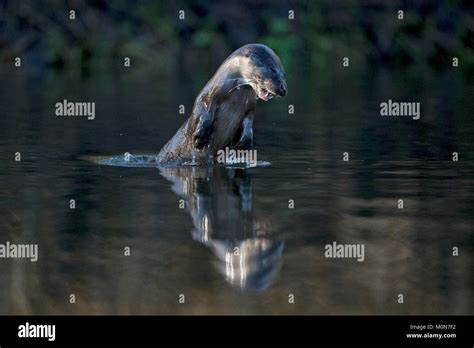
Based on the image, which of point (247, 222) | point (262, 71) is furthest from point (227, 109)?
point (247, 222)

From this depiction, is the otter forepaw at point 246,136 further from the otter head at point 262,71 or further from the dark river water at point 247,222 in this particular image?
the otter head at point 262,71

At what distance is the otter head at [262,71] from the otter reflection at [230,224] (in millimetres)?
967

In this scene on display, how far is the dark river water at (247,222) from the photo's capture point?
32.0 ft

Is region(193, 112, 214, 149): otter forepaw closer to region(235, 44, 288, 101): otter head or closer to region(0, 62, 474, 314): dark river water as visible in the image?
region(0, 62, 474, 314): dark river water

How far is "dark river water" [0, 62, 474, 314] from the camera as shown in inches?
384

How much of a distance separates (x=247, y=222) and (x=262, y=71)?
3222 millimetres

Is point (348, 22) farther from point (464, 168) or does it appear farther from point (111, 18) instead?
point (464, 168)

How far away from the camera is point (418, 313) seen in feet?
30.5

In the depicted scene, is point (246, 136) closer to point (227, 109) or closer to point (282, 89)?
point (227, 109)

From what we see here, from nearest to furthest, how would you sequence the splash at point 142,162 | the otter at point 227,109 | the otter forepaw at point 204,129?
the otter at point 227,109, the otter forepaw at point 204,129, the splash at point 142,162

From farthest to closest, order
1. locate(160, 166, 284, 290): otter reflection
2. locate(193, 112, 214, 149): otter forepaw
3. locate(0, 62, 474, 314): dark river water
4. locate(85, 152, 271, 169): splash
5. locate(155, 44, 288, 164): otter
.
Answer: locate(85, 152, 271, 169): splash < locate(193, 112, 214, 149): otter forepaw < locate(155, 44, 288, 164): otter < locate(160, 166, 284, 290): otter reflection < locate(0, 62, 474, 314): dark river water

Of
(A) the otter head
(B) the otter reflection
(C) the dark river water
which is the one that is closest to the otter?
(A) the otter head

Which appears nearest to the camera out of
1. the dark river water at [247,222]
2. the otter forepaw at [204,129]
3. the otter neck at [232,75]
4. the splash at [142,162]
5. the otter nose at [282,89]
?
the dark river water at [247,222]

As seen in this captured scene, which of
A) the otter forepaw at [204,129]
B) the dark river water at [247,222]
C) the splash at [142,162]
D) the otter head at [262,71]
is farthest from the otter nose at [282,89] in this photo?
the splash at [142,162]
